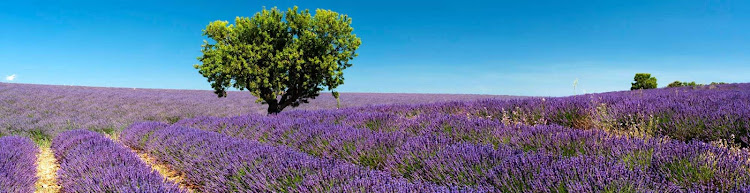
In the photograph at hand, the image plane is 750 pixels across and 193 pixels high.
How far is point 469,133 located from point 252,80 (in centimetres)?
854

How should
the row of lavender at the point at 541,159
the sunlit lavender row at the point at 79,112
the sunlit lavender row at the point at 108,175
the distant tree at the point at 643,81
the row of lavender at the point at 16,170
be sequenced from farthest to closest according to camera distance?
the distant tree at the point at 643,81, the sunlit lavender row at the point at 79,112, the row of lavender at the point at 16,170, the sunlit lavender row at the point at 108,175, the row of lavender at the point at 541,159

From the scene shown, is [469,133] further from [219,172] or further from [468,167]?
[219,172]

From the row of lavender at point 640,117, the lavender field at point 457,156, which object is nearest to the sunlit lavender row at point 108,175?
the lavender field at point 457,156

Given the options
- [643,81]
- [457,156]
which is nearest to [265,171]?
[457,156]

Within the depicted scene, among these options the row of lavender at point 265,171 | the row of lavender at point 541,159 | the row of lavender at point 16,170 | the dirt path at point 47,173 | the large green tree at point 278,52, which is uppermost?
the large green tree at point 278,52

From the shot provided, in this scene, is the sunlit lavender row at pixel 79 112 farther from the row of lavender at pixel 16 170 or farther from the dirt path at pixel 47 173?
the row of lavender at pixel 16 170

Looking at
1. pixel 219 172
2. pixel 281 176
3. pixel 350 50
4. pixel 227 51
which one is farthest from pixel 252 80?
pixel 281 176

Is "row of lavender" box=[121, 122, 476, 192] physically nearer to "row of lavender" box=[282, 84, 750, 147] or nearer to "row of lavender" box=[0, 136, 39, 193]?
"row of lavender" box=[0, 136, 39, 193]

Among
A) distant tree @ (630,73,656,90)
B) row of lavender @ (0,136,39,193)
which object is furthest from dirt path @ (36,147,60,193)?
distant tree @ (630,73,656,90)

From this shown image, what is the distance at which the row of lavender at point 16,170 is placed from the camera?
3459 mm

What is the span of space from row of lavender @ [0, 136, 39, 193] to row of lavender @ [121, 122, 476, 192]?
4.34ft

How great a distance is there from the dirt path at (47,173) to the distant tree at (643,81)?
99.3 ft

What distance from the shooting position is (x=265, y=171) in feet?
9.24

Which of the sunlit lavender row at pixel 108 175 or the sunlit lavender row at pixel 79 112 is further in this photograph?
the sunlit lavender row at pixel 79 112
